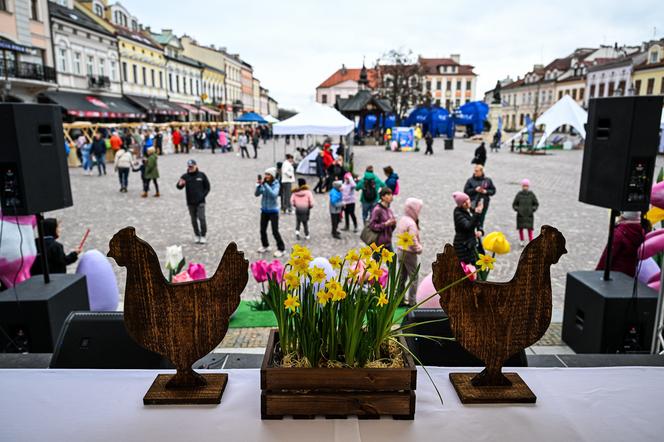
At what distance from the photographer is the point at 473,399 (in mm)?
1762

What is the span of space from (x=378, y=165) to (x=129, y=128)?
14.5 meters

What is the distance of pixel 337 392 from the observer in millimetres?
1649

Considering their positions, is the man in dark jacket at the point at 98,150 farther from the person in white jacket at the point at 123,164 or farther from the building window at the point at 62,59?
the building window at the point at 62,59

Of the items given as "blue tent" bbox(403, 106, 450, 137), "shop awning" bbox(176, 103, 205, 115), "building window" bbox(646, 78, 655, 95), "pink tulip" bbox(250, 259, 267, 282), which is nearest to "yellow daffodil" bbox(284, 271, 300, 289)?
"pink tulip" bbox(250, 259, 267, 282)

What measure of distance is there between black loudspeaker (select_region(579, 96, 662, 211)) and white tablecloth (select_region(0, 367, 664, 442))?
2.43 m

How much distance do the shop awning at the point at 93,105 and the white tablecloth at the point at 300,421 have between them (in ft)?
95.3

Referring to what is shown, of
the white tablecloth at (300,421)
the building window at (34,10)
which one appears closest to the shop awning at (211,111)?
the building window at (34,10)

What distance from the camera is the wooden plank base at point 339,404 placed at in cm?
164

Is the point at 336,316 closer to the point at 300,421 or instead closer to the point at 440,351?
the point at 300,421

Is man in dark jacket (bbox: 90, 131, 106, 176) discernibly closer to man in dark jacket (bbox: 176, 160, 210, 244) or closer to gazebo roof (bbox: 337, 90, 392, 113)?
man in dark jacket (bbox: 176, 160, 210, 244)

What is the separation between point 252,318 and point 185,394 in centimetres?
391

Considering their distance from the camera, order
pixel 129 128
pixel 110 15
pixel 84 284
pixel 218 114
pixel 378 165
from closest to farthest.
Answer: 1. pixel 84 284
2. pixel 378 165
3. pixel 129 128
4. pixel 110 15
5. pixel 218 114

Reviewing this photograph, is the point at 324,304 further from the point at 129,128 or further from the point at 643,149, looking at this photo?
the point at 129,128

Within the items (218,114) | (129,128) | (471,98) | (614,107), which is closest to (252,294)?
(614,107)
